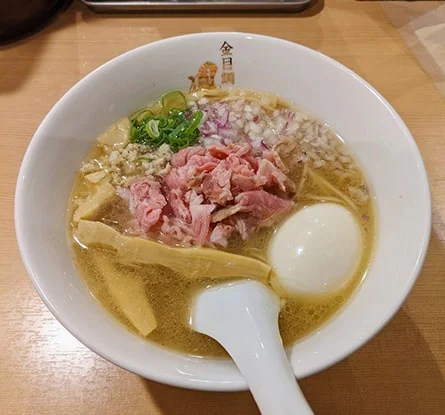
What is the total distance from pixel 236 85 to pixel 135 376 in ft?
2.32

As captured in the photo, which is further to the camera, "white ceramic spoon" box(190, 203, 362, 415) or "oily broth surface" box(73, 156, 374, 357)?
"oily broth surface" box(73, 156, 374, 357)

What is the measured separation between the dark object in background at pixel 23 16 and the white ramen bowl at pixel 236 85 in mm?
616

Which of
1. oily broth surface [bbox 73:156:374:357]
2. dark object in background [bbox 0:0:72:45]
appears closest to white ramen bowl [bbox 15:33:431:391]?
oily broth surface [bbox 73:156:374:357]

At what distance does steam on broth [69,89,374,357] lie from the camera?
0.95 metres

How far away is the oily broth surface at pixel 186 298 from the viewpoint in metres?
0.89

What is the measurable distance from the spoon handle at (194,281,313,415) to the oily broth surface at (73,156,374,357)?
0.03 meters

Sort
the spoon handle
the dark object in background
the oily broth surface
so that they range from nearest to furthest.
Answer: the spoon handle, the oily broth surface, the dark object in background

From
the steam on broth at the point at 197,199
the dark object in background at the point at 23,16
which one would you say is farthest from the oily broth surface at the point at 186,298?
the dark object in background at the point at 23,16

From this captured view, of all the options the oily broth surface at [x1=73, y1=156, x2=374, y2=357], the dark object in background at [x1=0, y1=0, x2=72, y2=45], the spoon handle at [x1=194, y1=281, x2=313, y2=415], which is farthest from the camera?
the dark object in background at [x1=0, y1=0, x2=72, y2=45]

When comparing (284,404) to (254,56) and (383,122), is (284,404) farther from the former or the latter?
(254,56)

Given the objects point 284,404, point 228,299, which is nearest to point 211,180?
point 228,299

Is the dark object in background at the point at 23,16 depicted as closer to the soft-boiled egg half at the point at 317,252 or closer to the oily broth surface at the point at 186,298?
the oily broth surface at the point at 186,298

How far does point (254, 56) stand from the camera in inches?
46.3

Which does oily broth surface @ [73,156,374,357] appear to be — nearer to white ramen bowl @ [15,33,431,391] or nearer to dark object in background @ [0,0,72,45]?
white ramen bowl @ [15,33,431,391]
